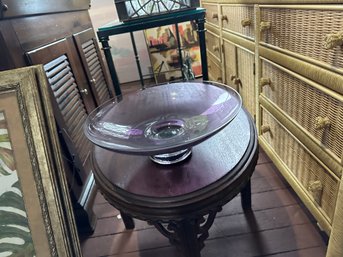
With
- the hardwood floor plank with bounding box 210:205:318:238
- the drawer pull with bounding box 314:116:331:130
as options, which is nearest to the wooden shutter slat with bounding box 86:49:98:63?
the hardwood floor plank with bounding box 210:205:318:238

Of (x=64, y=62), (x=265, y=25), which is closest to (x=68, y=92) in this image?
(x=64, y=62)

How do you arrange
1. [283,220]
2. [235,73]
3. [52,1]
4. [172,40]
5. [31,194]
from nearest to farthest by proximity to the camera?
[31,194]
[283,220]
[52,1]
[235,73]
[172,40]

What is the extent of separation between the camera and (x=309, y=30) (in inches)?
31.7

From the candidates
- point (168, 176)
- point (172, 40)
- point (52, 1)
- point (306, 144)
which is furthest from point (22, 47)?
point (172, 40)

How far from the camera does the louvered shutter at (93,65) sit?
1618 mm

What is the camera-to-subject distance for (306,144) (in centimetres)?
94

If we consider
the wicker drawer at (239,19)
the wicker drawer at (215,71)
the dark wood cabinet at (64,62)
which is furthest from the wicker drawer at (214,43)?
the dark wood cabinet at (64,62)

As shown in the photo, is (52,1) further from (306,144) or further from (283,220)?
(283,220)

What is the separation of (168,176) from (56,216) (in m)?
0.30

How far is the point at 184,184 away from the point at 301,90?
55 centimetres

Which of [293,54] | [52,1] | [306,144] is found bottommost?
[306,144]

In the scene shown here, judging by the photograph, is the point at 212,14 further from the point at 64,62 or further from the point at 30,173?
the point at 30,173

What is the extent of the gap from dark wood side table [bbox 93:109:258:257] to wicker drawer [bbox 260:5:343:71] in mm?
302

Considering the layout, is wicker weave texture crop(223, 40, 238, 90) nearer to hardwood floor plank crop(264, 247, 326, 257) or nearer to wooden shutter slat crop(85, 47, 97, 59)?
wooden shutter slat crop(85, 47, 97, 59)
